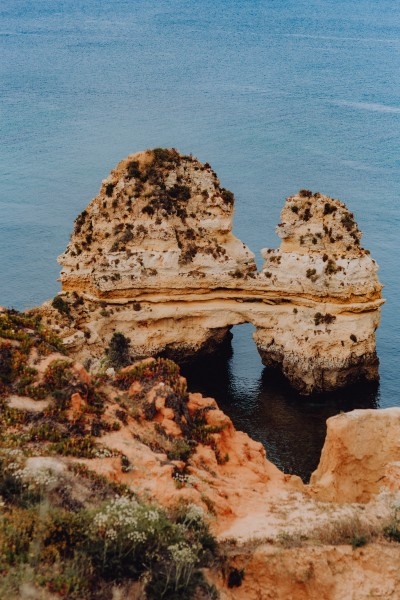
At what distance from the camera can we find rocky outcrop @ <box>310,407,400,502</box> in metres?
27.6

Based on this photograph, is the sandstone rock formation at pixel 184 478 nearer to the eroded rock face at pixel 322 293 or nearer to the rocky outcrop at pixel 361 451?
the rocky outcrop at pixel 361 451

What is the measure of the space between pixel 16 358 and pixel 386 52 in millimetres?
159462

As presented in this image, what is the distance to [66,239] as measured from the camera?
234 ft

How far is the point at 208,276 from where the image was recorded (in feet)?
149

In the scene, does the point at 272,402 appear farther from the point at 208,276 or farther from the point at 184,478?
the point at 184,478

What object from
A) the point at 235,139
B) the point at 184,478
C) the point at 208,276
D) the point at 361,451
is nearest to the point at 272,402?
the point at 208,276

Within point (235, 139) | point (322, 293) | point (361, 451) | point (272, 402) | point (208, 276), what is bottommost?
point (361, 451)

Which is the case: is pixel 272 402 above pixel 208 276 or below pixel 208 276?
below

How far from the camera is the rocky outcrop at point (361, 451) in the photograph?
2758cm

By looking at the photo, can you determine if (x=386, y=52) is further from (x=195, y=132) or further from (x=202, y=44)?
(x=195, y=132)

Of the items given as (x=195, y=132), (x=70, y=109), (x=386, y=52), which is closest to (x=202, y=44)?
(x=386, y=52)

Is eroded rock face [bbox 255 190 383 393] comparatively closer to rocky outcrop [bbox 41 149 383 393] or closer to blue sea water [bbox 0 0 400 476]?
rocky outcrop [bbox 41 149 383 393]

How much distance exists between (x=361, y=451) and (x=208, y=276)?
19893 mm

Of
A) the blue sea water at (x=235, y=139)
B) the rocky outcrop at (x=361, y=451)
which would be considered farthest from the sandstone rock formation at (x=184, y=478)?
the blue sea water at (x=235, y=139)
